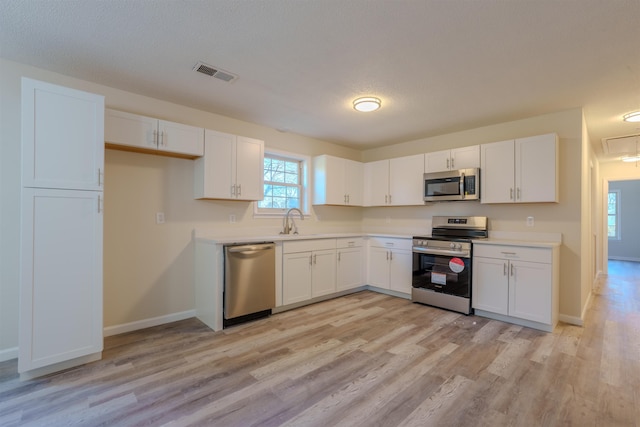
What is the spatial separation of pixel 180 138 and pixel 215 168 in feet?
1.50

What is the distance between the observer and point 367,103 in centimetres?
312

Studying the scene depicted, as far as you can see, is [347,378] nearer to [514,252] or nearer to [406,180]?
[514,252]

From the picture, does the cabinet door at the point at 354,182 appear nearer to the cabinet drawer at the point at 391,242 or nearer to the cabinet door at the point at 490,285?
the cabinet drawer at the point at 391,242

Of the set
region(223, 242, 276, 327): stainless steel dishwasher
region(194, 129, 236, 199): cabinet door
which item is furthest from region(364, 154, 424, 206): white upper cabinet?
region(194, 129, 236, 199): cabinet door

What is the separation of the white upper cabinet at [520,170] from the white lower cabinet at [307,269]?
2122 mm

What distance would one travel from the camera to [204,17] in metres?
1.88

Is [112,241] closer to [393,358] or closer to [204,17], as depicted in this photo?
[204,17]

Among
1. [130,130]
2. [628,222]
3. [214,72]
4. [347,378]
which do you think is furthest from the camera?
[628,222]

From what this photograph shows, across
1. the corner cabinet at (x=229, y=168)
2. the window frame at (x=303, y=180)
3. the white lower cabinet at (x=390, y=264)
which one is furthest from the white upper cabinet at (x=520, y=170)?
the corner cabinet at (x=229, y=168)

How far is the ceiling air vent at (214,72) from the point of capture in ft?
8.13

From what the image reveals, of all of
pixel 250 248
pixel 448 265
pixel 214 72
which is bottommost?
pixel 448 265

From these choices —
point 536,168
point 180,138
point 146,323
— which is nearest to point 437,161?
point 536,168

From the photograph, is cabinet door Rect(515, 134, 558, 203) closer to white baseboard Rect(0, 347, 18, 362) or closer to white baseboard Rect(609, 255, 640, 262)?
white baseboard Rect(0, 347, 18, 362)

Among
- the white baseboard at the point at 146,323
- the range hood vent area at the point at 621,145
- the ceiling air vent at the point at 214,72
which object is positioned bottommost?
the white baseboard at the point at 146,323
